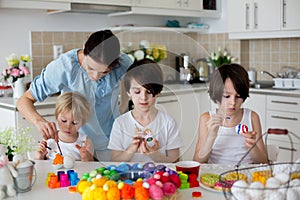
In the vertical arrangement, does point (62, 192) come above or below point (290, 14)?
below

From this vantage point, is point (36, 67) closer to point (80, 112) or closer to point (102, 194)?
point (80, 112)

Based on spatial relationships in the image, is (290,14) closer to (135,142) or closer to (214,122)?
(214,122)

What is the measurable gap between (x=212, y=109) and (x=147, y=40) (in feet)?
1.13

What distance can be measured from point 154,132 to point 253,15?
110 inches

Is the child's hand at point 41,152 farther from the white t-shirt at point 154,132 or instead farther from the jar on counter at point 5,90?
the jar on counter at point 5,90

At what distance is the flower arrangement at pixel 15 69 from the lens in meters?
3.11

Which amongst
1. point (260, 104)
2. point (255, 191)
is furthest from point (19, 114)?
point (255, 191)

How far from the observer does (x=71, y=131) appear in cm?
184

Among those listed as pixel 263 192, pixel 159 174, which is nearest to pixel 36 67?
pixel 159 174

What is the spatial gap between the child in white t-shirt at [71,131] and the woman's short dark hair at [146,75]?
22cm

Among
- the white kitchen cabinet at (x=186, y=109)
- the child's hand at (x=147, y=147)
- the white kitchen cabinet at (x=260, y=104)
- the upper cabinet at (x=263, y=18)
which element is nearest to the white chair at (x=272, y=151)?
the white kitchen cabinet at (x=186, y=109)

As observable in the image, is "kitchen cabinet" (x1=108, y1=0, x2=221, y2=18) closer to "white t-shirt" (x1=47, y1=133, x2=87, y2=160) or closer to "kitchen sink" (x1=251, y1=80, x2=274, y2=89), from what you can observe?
"kitchen sink" (x1=251, y1=80, x2=274, y2=89)

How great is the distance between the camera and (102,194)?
1105 mm

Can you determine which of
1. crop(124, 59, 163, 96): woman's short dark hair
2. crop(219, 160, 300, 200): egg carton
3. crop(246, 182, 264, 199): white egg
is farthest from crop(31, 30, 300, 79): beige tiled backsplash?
crop(246, 182, 264, 199): white egg
